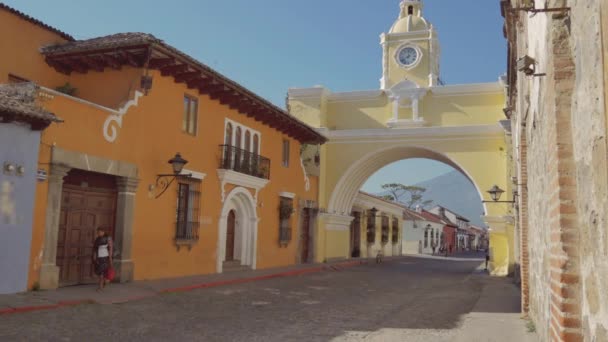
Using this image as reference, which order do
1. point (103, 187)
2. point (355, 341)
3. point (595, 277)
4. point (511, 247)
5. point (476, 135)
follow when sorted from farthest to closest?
point (476, 135)
point (511, 247)
point (103, 187)
point (355, 341)
point (595, 277)

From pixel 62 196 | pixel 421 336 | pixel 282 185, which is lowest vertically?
pixel 421 336

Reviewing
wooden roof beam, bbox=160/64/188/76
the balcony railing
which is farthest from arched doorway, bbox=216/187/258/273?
wooden roof beam, bbox=160/64/188/76

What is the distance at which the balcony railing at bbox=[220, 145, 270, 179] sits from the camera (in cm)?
1727

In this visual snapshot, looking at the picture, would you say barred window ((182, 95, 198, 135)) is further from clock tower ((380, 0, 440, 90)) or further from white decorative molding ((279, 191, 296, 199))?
clock tower ((380, 0, 440, 90))

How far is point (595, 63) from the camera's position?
3047 millimetres

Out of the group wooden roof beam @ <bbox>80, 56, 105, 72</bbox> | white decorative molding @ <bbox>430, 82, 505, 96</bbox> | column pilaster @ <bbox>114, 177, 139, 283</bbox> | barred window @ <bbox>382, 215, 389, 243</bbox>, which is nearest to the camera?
column pilaster @ <bbox>114, 177, 139, 283</bbox>

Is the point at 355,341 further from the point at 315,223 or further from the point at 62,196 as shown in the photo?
the point at 315,223

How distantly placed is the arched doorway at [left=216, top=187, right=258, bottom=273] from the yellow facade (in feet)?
20.5

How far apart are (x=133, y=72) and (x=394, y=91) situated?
1439 centimetres

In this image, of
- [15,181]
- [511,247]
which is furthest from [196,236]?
[511,247]

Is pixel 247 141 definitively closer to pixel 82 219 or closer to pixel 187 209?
pixel 187 209

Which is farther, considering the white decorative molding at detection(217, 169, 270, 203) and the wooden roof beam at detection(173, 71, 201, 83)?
the white decorative molding at detection(217, 169, 270, 203)

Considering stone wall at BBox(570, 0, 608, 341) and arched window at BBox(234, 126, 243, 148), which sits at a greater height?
arched window at BBox(234, 126, 243, 148)

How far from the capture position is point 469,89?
80.1 feet
